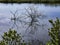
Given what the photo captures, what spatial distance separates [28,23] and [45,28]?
1619 millimetres

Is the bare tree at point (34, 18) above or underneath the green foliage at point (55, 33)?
underneath

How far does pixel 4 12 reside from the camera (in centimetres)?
1381

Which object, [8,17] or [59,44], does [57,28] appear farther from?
[8,17]

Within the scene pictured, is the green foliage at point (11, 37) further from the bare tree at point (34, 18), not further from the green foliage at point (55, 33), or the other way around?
the bare tree at point (34, 18)

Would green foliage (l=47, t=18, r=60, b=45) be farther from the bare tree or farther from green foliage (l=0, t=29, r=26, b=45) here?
the bare tree

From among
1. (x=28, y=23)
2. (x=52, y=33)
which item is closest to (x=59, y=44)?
(x=52, y=33)

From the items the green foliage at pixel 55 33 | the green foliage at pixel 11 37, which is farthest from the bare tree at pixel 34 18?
the green foliage at pixel 55 33

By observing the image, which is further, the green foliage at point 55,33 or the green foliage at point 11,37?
the green foliage at point 11,37

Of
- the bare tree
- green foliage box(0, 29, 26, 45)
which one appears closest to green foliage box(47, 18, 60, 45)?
green foliage box(0, 29, 26, 45)

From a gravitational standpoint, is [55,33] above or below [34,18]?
above

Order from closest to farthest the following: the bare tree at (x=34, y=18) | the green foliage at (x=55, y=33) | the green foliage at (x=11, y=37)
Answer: the green foliage at (x=55, y=33)
the green foliage at (x=11, y=37)
the bare tree at (x=34, y=18)

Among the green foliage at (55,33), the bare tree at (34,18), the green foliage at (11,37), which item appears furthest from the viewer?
the bare tree at (34,18)

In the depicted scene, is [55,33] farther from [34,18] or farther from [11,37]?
[34,18]

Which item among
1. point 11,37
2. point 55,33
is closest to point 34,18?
point 11,37
